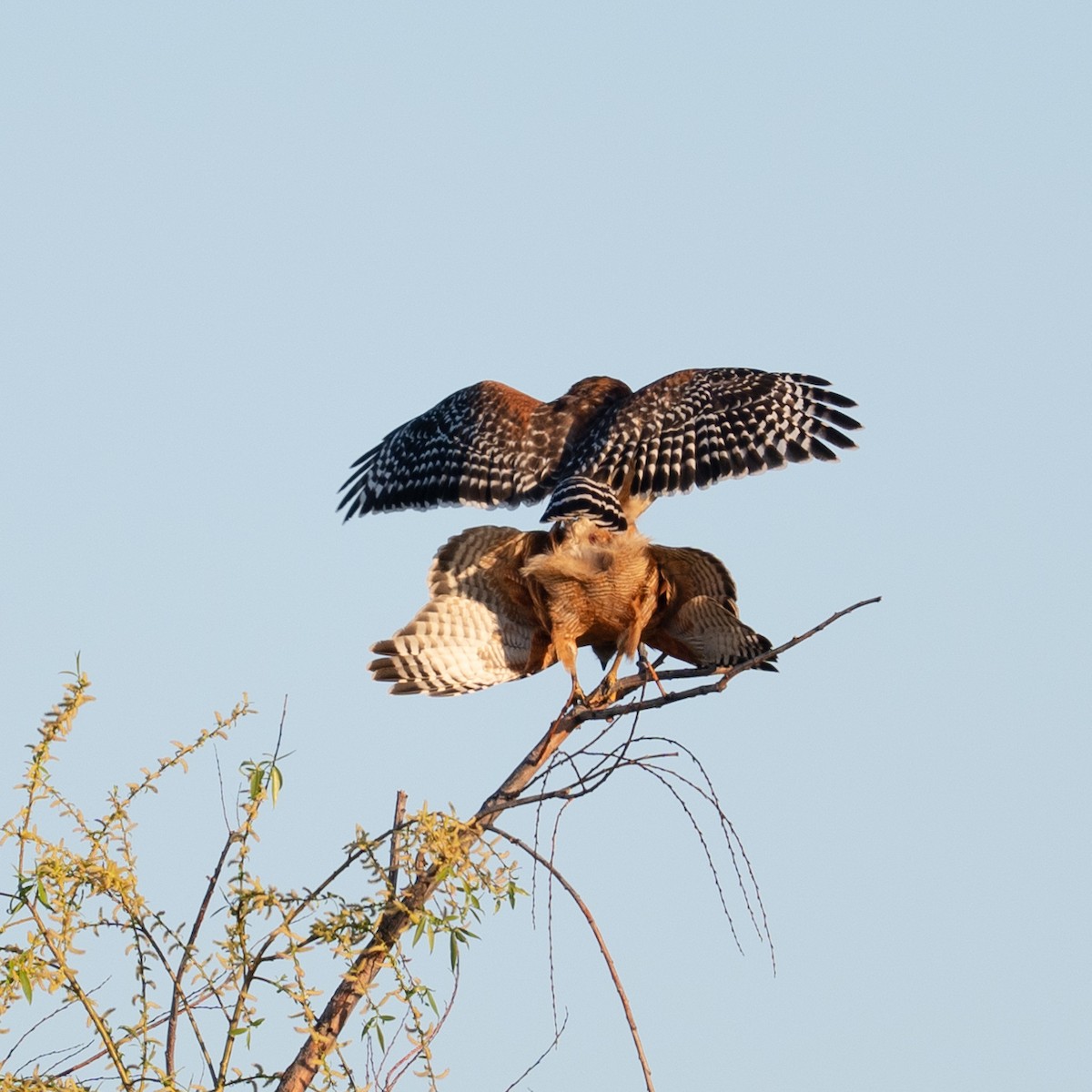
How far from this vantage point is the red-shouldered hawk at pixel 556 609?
6.48 metres

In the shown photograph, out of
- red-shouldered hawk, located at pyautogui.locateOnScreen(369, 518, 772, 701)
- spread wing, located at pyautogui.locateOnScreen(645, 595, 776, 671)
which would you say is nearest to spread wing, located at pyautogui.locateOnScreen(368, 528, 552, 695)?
red-shouldered hawk, located at pyautogui.locateOnScreen(369, 518, 772, 701)

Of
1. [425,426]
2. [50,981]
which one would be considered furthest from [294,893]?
[425,426]

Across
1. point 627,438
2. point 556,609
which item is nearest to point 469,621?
point 556,609

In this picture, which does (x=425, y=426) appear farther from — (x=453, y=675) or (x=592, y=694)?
(x=592, y=694)

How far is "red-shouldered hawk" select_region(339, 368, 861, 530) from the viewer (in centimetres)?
755

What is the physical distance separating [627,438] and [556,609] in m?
1.28

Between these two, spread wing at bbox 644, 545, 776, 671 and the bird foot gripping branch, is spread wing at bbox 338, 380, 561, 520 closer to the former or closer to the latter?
the bird foot gripping branch

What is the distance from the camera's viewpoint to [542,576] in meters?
6.56

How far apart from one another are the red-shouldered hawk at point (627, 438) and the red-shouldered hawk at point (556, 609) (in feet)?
2.53

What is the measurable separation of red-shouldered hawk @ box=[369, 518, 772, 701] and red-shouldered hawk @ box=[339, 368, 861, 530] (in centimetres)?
77

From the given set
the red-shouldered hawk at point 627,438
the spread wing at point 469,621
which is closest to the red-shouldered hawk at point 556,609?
the spread wing at point 469,621

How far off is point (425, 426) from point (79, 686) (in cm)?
496

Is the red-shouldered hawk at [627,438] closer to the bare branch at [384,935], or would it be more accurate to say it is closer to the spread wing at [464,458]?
the spread wing at [464,458]

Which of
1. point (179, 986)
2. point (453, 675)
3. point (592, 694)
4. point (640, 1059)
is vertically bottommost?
point (640, 1059)
